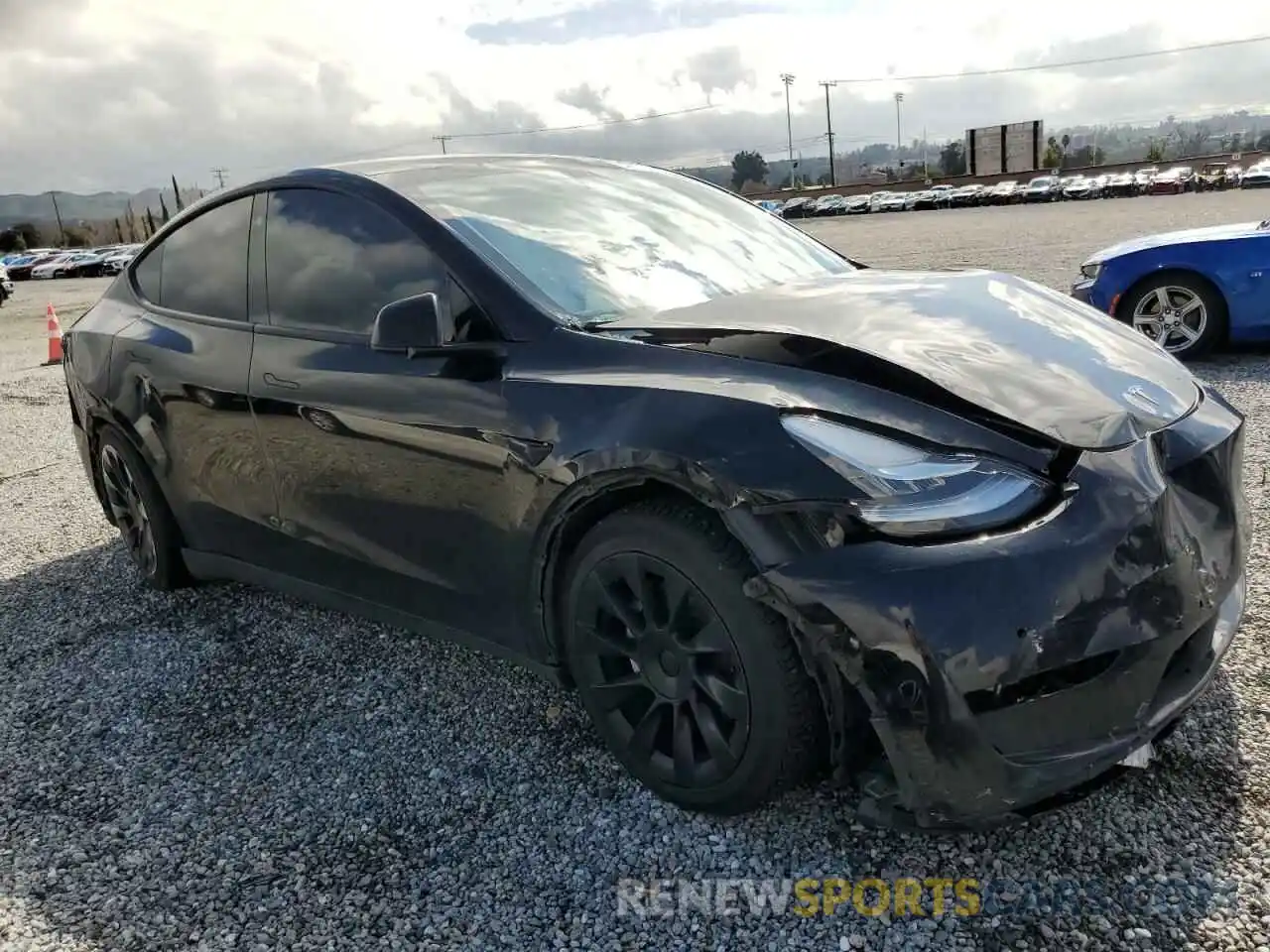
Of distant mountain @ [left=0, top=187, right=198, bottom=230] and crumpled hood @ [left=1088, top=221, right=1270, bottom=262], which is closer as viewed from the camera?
crumpled hood @ [left=1088, top=221, right=1270, bottom=262]

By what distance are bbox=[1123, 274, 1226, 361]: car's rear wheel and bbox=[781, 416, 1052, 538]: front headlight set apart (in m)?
5.94

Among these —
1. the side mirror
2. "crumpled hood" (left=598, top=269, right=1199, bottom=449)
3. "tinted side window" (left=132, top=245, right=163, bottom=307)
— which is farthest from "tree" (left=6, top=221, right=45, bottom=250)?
"crumpled hood" (left=598, top=269, right=1199, bottom=449)

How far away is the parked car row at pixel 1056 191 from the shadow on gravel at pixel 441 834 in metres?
46.1

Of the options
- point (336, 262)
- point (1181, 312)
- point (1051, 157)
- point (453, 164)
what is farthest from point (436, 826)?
point (1051, 157)

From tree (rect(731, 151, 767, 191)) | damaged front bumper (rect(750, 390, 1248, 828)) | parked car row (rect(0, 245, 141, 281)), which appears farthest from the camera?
tree (rect(731, 151, 767, 191))

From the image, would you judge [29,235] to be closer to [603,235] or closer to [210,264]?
[210,264]

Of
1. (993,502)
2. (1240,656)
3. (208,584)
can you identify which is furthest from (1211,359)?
(208,584)

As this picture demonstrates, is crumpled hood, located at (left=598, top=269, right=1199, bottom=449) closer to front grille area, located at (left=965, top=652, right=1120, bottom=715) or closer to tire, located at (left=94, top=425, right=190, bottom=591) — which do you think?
front grille area, located at (left=965, top=652, right=1120, bottom=715)

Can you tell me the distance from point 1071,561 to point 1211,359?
21.2 ft

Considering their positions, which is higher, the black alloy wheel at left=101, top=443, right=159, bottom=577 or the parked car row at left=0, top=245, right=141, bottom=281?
the parked car row at left=0, top=245, right=141, bottom=281

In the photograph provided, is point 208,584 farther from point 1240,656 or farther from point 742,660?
point 1240,656

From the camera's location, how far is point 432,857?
244 centimetres

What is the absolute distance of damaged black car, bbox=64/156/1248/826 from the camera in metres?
1.94

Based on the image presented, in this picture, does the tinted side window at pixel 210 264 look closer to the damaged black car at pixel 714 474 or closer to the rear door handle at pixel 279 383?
the damaged black car at pixel 714 474
